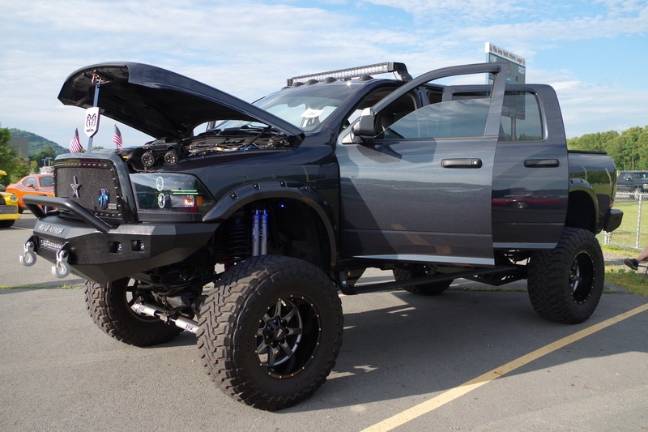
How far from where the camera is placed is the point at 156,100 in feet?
12.6

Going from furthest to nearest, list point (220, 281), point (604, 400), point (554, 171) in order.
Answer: point (554, 171) < point (604, 400) < point (220, 281)

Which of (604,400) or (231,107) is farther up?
(231,107)

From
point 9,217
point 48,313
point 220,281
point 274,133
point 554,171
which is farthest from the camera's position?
point 9,217

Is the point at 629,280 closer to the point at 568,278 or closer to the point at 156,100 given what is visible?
the point at 568,278

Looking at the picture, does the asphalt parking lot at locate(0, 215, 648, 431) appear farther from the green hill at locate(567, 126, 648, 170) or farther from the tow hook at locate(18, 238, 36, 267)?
the green hill at locate(567, 126, 648, 170)

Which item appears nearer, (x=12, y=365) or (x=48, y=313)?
(x=12, y=365)

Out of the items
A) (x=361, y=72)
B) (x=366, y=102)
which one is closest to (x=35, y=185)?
(x=361, y=72)

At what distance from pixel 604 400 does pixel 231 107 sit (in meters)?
3.03

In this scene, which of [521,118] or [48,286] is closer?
[521,118]

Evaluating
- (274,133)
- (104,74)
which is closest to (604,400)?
(274,133)

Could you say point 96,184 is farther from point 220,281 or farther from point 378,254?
point 378,254

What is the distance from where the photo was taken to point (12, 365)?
4.10m

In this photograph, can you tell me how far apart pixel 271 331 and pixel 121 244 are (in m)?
1.04

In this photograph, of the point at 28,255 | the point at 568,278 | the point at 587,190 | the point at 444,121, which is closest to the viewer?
the point at 28,255
